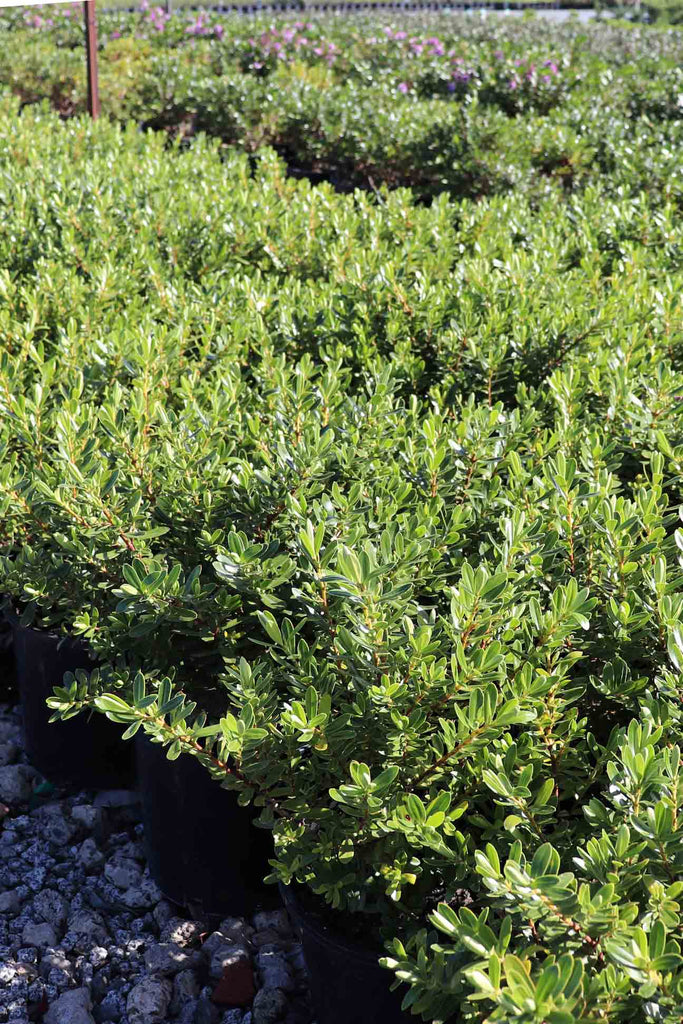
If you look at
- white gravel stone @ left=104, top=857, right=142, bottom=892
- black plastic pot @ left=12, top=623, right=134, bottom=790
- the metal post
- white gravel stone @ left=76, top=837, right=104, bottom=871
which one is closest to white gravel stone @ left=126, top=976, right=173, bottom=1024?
white gravel stone @ left=104, top=857, right=142, bottom=892

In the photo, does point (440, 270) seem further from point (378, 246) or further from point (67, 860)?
point (67, 860)

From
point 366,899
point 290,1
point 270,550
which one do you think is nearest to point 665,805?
point 366,899

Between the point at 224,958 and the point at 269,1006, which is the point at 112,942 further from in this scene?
the point at 269,1006

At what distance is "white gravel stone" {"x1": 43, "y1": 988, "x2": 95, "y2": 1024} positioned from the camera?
7.23 feet

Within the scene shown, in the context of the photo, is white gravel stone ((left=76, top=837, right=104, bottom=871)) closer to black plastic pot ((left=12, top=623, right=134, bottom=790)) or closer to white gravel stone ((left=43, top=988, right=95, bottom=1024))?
black plastic pot ((left=12, top=623, right=134, bottom=790))

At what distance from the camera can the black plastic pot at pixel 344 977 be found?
1793mm

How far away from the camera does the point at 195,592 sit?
1920 mm

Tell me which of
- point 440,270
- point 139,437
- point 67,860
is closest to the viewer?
point 139,437

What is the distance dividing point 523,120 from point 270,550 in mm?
5859

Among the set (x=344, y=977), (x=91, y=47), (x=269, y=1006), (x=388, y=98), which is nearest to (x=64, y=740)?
(x=269, y=1006)

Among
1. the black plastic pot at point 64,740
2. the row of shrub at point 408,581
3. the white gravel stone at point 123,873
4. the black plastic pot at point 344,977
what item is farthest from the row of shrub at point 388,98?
the black plastic pot at point 344,977

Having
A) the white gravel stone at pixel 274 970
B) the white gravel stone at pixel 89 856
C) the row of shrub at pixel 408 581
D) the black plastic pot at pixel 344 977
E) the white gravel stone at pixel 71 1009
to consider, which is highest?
the row of shrub at pixel 408 581

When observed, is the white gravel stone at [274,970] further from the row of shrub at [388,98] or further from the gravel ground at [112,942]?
the row of shrub at [388,98]

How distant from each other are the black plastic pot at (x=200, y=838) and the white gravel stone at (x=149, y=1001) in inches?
8.8
